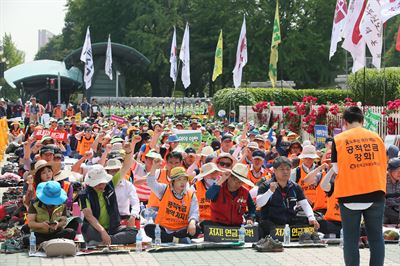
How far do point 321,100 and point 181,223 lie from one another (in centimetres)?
3129

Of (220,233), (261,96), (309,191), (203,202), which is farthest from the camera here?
(261,96)

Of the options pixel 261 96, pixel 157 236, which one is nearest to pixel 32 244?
pixel 157 236

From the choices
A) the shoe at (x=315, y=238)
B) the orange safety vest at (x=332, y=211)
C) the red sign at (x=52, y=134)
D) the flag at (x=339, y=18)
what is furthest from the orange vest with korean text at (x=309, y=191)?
the flag at (x=339, y=18)

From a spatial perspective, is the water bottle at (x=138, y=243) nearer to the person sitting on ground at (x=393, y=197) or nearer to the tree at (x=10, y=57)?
the person sitting on ground at (x=393, y=197)

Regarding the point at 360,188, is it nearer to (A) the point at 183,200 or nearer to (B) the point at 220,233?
(B) the point at 220,233

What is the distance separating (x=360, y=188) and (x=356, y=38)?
540 inches

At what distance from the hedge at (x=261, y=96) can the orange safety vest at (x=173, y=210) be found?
80.3 feet

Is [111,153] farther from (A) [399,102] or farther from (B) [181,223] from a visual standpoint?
(A) [399,102]

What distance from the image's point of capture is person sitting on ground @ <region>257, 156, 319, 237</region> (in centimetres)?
1077

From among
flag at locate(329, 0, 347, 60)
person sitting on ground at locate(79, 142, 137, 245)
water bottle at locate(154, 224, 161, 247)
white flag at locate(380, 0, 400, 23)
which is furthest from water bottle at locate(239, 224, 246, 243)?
flag at locate(329, 0, 347, 60)

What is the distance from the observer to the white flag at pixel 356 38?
2056 centimetres

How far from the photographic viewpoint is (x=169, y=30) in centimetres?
6325

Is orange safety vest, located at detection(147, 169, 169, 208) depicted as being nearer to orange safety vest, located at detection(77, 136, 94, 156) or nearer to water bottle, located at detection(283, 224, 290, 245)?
water bottle, located at detection(283, 224, 290, 245)

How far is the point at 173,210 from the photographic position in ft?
35.4
